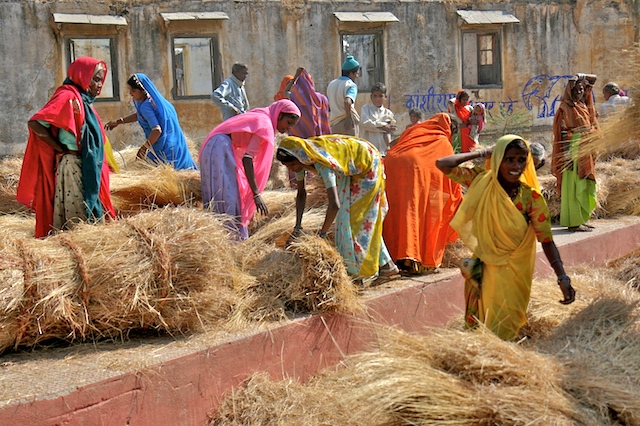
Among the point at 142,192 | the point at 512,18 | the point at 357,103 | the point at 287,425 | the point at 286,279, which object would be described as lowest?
the point at 287,425

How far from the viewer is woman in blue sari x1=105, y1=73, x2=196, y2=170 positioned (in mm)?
7168

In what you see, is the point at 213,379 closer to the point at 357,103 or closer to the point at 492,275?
the point at 492,275

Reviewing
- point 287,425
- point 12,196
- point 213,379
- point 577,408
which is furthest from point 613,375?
point 12,196

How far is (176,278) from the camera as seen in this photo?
4.12m

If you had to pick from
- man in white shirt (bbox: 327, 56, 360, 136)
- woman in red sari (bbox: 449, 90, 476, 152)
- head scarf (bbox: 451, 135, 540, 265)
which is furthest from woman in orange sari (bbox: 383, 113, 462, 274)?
woman in red sari (bbox: 449, 90, 476, 152)

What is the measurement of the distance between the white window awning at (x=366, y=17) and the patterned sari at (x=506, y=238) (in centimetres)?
1275

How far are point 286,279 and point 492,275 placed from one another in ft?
4.14

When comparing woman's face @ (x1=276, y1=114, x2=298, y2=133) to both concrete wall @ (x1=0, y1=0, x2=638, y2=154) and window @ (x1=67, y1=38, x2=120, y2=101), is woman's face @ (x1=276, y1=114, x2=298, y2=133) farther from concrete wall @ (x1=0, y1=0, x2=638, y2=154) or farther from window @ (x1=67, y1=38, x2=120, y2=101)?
window @ (x1=67, y1=38, x2=120, y2=101)

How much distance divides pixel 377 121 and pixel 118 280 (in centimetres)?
590

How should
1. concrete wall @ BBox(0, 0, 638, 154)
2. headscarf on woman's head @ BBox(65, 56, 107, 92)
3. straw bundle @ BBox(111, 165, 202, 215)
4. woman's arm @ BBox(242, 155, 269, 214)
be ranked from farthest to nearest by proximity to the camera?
concrete wall @ BBox(0, 0, 638, 154)
straw bundle @ BBox(111, 165, 202, 215)
woman's arm @ BBox(242, 155, 269, 214)
headscarf on woman's head @ BBox(65, 56, 107, 92)

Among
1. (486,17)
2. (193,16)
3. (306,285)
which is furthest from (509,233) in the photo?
(486,17)

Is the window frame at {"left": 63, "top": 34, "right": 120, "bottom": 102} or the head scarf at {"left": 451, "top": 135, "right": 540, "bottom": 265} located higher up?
the window frame at {"left": 63, "top": 34, "right": 120, "bottom": 102}

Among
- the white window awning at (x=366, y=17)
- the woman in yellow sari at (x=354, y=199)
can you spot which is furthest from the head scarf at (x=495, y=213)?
the white window awning at (x=366, y=17)

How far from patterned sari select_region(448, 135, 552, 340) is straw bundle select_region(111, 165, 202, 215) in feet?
9.01
